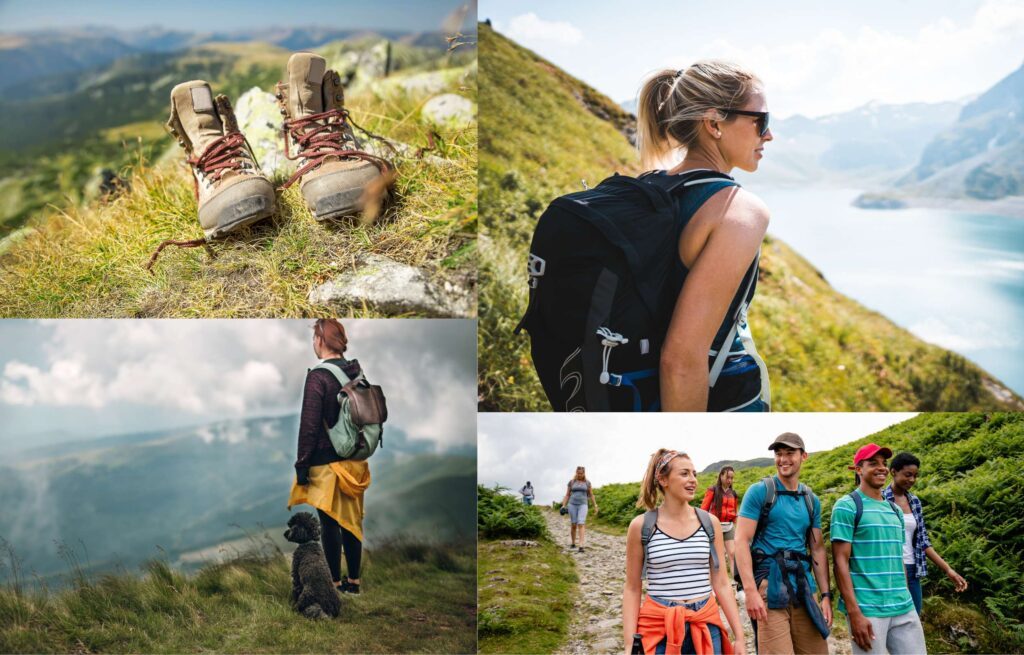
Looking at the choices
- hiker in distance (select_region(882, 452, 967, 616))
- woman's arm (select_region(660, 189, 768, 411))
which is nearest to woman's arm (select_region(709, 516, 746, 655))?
woman's arm (select_region(660, 189, 768, 411))

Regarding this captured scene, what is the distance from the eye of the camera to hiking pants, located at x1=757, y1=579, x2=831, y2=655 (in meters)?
3.67

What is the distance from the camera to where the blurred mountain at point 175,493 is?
14.7 feet

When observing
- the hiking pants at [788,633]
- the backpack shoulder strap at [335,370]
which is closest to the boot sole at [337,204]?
the backpack shoulder strap at [335,370]

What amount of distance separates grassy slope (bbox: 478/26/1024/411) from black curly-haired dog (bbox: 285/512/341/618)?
123 centimetres

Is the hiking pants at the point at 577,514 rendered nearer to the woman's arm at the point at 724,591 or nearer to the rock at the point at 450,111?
the woman's arm at the point at 724,591

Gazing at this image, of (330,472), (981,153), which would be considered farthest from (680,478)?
(981,153)

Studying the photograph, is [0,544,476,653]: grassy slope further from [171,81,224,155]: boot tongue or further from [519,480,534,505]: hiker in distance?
[171,81,224,155]: boot tongue

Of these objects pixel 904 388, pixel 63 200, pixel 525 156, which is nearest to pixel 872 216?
pixel 904 388

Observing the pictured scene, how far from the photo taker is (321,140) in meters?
4.48

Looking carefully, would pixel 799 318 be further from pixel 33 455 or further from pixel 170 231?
pixel 33 455

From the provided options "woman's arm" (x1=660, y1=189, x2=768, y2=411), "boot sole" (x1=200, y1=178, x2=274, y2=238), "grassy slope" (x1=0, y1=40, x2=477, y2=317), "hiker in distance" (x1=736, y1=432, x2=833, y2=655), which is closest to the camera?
"hiker in distance" (x1=736, y1=432, x2=833, y2=655)

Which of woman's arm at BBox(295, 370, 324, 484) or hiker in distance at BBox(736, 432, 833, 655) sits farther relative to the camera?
woman's arm at BBox(295, 370, 324, 484)

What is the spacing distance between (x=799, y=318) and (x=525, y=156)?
193 cm

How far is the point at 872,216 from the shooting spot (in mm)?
5230
